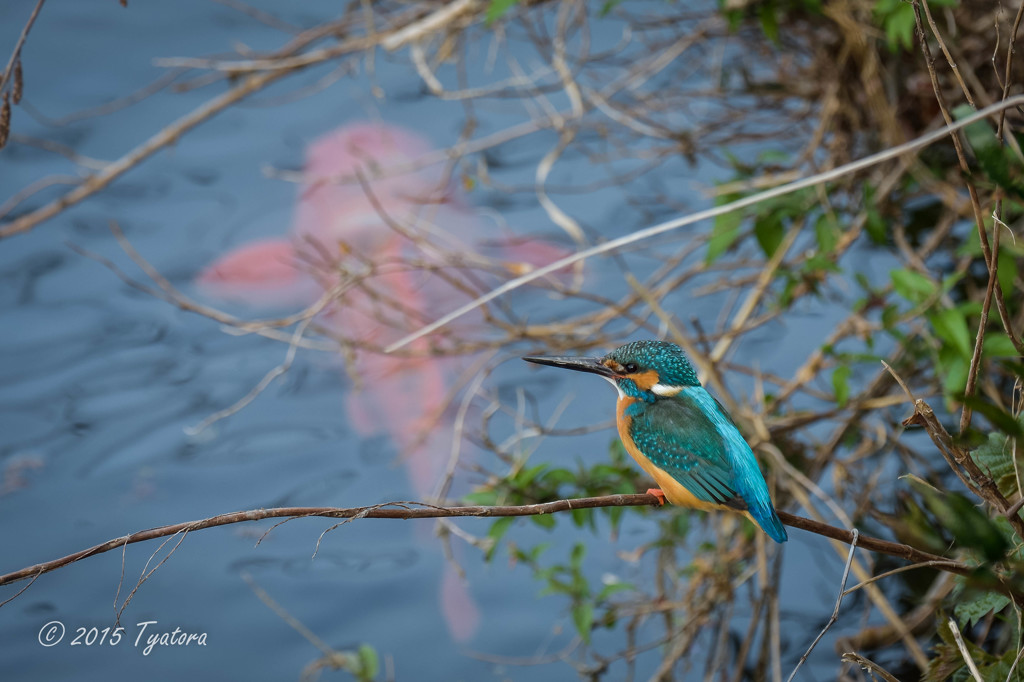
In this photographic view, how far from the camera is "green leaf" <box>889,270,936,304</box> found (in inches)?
56.0

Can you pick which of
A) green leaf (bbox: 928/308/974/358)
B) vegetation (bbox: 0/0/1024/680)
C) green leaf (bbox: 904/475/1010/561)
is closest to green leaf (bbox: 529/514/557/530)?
vegetation (bbox: 0/0/1024/680)

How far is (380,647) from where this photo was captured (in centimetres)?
171

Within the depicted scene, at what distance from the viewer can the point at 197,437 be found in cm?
182

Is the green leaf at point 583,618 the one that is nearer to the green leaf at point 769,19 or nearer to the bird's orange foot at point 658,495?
the bird's orange foot at point 658,495

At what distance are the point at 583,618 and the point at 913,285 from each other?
940 mm

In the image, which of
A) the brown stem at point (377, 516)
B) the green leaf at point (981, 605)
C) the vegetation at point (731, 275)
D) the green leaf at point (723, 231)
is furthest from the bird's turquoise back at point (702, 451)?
the green leaf at point (723, 231)

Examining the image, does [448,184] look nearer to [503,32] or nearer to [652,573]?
[503,32]

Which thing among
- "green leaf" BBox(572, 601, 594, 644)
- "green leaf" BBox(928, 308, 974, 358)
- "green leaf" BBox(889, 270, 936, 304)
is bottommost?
"green leaf" BBox(572, 601, 594, 644)

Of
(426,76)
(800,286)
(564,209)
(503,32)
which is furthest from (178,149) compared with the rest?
(800,286)

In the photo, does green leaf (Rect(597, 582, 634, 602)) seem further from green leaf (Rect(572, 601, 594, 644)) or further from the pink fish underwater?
the pink fish underwater

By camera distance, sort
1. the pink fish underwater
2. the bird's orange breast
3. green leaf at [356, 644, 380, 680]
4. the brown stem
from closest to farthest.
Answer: the brown stem, the bird's orange breast, green leaf at [356, 644, 380, 680], the pink fish underwater

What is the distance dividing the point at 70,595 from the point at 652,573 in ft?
4.45

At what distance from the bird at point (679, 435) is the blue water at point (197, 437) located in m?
0.92

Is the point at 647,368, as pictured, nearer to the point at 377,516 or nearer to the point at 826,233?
the point at 377,516
